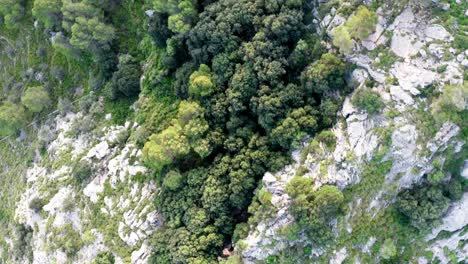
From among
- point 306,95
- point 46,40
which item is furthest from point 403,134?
point 46,40

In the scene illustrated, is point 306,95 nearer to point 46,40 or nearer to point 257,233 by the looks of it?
point 257,233

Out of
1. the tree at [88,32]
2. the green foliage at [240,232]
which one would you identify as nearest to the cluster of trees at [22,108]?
the tree at [88,32]

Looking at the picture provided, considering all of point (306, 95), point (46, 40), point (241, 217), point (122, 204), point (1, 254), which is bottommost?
point (1, 254)

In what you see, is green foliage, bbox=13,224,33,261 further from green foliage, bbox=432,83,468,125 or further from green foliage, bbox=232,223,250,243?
green foliage, bbox=432,83,468,125

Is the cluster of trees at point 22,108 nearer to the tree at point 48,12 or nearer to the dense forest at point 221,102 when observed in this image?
the dense forest at point 221,102

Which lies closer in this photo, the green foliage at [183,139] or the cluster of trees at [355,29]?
the cluster of trees at [355,29]

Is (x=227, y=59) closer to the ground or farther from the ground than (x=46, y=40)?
farther from the ground

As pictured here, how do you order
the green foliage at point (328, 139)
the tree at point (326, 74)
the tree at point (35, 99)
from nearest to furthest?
the green foliage at point (328, 139) < the tree at point (326, 74) < the tree at point (35, 99)
